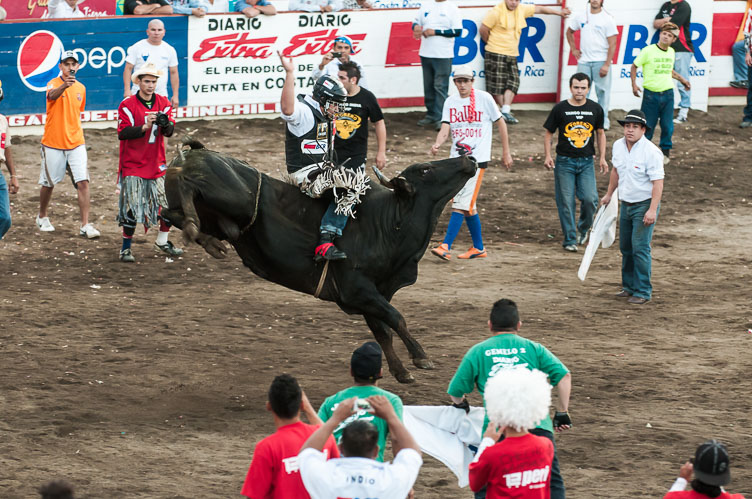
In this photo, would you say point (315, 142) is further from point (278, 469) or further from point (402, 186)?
point (278, 469)

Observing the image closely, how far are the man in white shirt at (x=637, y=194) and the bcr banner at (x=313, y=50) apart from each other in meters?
7.47

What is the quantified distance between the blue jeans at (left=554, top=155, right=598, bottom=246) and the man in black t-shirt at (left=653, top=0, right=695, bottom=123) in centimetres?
588

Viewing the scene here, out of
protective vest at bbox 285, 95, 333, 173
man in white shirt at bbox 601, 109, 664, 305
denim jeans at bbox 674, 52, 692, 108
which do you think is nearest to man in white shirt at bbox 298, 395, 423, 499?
protective vest at bbox 285, 95, 333, 173

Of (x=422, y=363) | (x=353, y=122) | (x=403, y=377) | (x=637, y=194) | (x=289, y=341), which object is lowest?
(x=289, y=341)

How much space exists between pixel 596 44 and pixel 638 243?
7.48 meters

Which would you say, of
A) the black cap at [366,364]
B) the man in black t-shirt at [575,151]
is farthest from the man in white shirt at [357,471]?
the man in black t-shirt at [575,151]

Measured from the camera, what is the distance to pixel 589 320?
37.3 feet

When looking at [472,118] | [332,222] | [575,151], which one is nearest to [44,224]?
[472,118]

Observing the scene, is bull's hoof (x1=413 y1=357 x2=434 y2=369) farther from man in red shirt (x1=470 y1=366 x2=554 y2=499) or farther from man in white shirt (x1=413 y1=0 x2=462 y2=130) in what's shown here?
man in white shirt (x1=413 y1=0 x2=462 y2=130)

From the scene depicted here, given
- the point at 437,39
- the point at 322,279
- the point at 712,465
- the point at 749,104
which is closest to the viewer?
the point at 712,465

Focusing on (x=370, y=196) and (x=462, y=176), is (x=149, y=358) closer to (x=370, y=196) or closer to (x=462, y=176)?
(x=370, y=196)

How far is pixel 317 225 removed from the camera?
29.6 ft

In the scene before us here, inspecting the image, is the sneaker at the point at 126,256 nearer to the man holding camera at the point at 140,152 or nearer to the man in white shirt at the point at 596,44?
the man holding camera at the point at 140,152

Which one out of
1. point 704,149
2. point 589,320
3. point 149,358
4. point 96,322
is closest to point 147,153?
point 96,322
